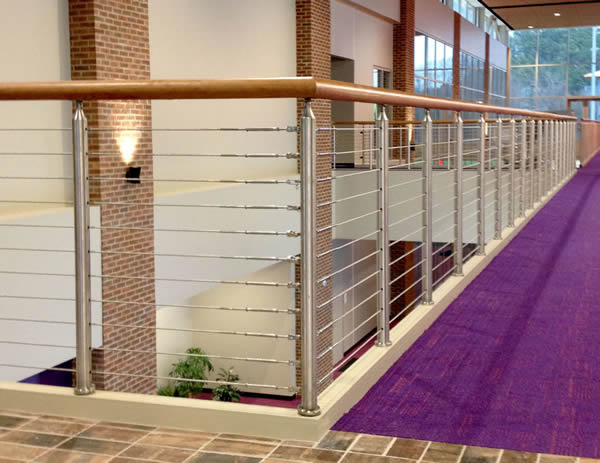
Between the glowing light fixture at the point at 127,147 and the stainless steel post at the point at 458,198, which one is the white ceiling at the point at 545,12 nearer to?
the glowing light fixture at the point at 127,147

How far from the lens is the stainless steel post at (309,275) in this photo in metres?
2.35

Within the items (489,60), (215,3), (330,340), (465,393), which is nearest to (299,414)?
(465,393)

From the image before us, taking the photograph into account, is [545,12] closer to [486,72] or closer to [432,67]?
[432,67]

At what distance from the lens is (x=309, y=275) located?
7.84ft

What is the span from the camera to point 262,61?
1281 centimetres

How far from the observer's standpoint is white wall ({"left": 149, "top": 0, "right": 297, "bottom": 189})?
33.2 feet

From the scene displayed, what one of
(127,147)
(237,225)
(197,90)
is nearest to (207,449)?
(197,90)

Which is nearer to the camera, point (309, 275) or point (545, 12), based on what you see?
point (309, 275)

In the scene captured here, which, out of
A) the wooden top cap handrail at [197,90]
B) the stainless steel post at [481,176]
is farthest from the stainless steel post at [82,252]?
the stainless steel post at [481,176]

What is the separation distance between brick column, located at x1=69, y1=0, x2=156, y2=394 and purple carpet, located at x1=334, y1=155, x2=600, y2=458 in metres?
4.53

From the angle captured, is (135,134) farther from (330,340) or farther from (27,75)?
(330,340)

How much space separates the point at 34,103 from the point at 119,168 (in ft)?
3.95

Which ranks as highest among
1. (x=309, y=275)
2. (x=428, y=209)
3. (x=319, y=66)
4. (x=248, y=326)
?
(x=319, y=66)

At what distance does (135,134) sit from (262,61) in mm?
4282
